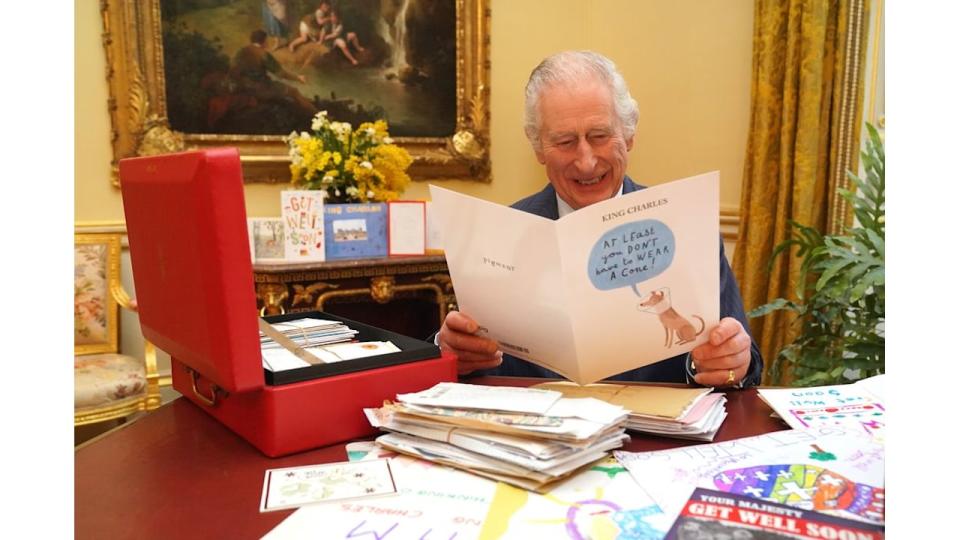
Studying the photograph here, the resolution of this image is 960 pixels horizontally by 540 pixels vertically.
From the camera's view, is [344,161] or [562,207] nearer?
[562,207]

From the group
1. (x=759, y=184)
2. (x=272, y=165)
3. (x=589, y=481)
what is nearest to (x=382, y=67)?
(x=272, y=165)

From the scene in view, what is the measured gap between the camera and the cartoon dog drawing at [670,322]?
112 cm

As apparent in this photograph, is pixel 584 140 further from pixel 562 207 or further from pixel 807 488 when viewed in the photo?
pixel 807 488

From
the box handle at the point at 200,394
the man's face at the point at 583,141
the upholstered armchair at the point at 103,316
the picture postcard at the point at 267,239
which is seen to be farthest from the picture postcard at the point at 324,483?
the upholstered armchair at the point at 103,316

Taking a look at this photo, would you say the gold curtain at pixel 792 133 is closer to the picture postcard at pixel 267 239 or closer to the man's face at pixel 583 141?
the man's face at pixel 583 141

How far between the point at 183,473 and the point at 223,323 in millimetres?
212

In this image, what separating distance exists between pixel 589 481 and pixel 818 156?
8.15 feet

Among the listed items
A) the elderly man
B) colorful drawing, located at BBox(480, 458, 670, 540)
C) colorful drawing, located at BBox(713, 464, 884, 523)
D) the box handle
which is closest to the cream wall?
the elderly man

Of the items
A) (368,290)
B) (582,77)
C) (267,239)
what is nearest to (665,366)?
(582,77)

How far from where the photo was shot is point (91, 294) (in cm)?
320

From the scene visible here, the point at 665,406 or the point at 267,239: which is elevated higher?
the point at 267,239

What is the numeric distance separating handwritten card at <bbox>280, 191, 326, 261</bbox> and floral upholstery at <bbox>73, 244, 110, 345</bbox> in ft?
3.39

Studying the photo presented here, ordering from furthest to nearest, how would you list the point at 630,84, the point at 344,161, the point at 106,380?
the point at 630,84 < the point at 344,161 < the point at 106,380

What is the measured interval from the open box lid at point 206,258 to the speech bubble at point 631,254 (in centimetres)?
52
